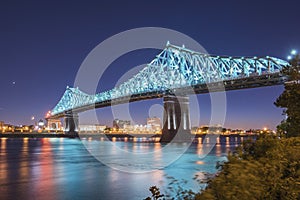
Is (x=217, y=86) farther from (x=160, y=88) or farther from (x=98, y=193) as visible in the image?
(x=98, y=193)

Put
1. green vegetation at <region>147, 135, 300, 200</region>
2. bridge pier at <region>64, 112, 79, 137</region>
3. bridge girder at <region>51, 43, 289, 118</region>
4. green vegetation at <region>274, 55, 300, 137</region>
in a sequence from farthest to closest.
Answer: bridge pier at <region>64, 112, 79, 137</region>, bridge girder at <region>51, 43, 289, 118</region>, green vegetation at <region>274, 55, 300, 137</region>, green vegetation at <region>147, 135, 300, 200</region>

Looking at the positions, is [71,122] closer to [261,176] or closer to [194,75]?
[194,75]

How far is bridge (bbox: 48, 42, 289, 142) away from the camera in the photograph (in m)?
55.2

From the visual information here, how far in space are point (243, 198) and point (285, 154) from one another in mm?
1830

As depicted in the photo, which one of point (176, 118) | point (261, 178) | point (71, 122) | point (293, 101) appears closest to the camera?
point (261, 178)

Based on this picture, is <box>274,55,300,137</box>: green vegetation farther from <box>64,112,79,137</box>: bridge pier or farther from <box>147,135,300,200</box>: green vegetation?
<box>64,112,79,137</box>: bridge pier

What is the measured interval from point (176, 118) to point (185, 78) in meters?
11.4

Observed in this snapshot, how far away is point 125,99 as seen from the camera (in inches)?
2997

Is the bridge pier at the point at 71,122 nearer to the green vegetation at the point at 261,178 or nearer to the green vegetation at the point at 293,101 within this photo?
the green vegetation at the point at 293,101

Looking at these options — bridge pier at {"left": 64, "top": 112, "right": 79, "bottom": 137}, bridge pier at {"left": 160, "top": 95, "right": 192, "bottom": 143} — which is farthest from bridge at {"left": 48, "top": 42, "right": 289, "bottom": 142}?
bridge pier at {"left": 64, "top": 112, "right": 79, "bottom": 137}

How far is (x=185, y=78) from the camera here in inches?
2808

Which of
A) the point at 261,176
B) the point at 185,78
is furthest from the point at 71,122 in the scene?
the point at 261,176

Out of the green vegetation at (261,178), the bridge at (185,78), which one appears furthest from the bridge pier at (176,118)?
the green vegetation at (261,178)

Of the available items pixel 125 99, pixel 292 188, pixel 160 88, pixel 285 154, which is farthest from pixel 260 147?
pixel 125 99
